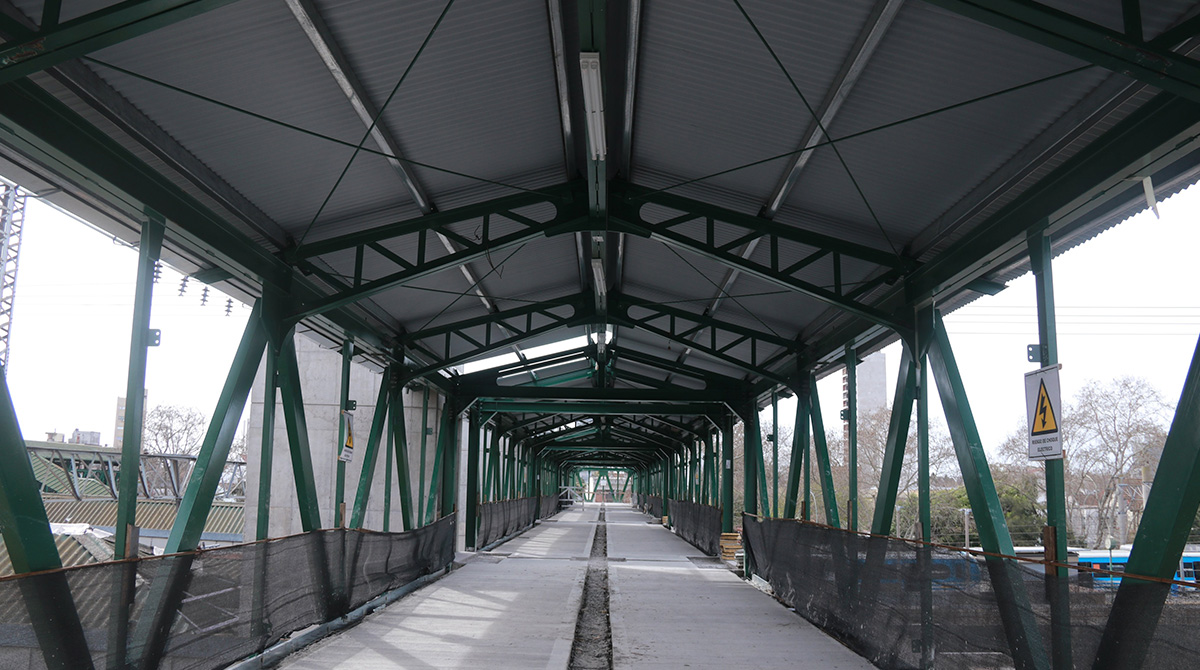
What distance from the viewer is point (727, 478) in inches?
834

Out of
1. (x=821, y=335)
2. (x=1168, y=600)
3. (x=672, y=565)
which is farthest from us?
(x=672, y=565)

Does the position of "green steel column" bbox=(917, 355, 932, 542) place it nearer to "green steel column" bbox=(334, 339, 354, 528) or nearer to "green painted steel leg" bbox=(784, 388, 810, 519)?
"green painted steel leg" bbox=(784, 388, 810, 519)

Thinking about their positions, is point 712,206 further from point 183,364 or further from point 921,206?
point 183,364

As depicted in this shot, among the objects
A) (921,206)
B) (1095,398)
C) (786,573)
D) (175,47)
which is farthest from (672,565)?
(1095,398)

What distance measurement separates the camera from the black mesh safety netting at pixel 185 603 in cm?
499

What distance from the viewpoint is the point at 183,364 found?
66.4m

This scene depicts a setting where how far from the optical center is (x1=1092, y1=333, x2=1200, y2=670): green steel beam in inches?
187

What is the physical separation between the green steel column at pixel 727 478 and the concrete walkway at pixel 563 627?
3.22 metres

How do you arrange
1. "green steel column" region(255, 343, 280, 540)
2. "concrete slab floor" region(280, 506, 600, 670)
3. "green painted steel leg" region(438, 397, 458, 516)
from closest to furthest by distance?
1. "concrete slab floor" region(280, 506, 600, 670)
2. "green steel column" region(255, 343, 280, 540)
3. "green painted steel leg" region(438, 397, 458, 516)

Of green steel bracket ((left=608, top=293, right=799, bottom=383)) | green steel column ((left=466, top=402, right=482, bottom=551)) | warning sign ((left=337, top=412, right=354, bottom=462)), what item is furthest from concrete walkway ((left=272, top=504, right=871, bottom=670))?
green steel bracket ((left=608, top=293, right=799, bottom=383))

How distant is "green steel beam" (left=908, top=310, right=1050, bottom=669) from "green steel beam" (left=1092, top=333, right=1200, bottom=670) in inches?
30.8

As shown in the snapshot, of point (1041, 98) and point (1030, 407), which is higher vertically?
point (1041, 98)

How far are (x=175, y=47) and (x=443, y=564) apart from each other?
12.4m

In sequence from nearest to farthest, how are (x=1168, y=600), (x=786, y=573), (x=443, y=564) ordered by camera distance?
1. (x=1168, y=600)
2. (x=786, y=573)
3. (x=443, y=564)
